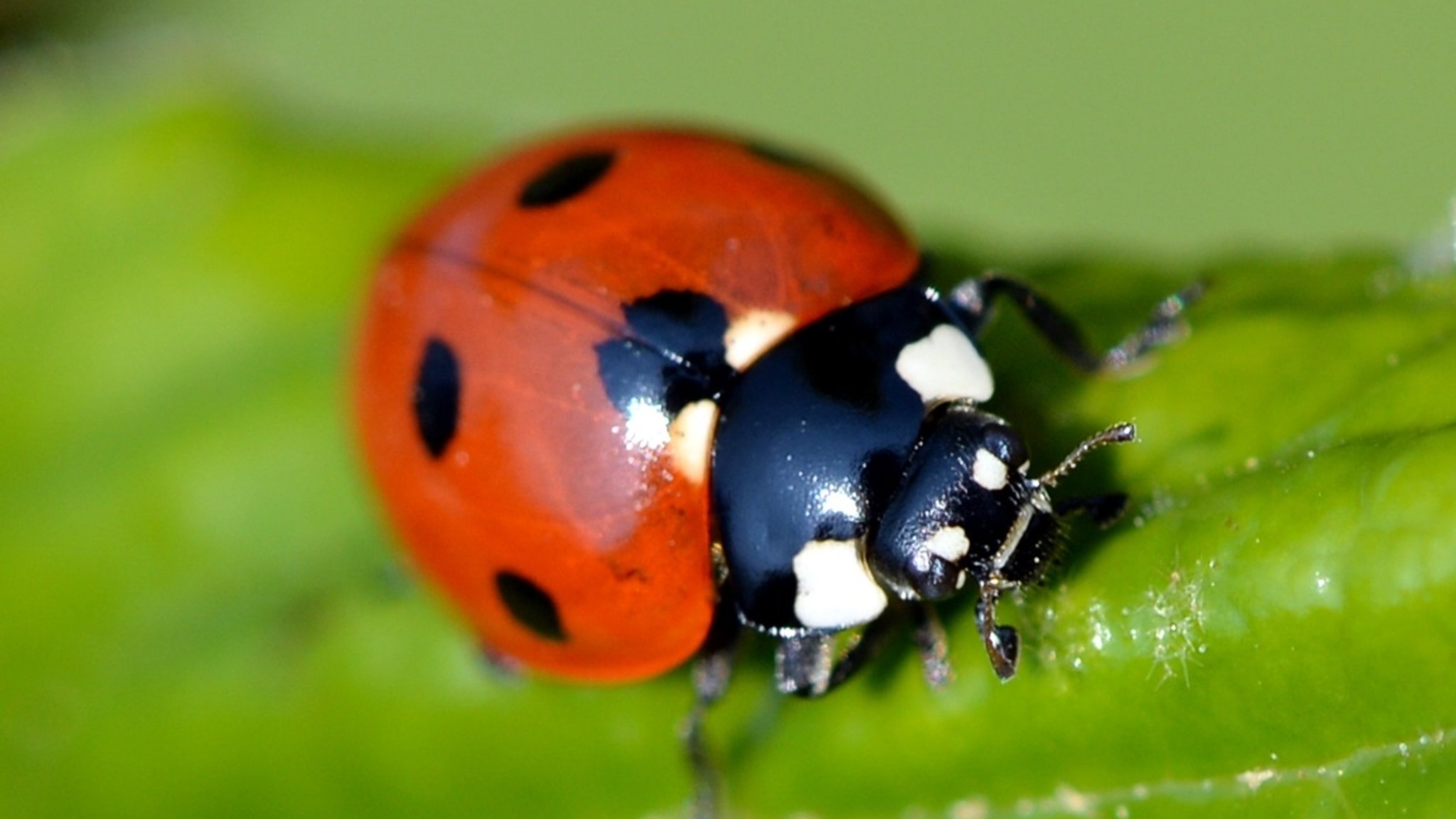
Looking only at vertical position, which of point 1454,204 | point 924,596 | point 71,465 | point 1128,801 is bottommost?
point 71,465

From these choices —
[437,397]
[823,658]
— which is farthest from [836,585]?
[437,397]

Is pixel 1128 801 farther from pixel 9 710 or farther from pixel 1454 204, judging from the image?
pixel 9 710

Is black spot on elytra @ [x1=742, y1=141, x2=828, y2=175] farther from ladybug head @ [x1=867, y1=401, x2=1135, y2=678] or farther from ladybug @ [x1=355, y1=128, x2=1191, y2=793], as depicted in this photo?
ladybug head @ [x1=867, y1=401, x2=1135, y2=678]

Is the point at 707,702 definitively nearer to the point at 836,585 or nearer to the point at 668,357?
the point at 836,585

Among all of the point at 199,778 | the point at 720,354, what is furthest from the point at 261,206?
the point at 720,354

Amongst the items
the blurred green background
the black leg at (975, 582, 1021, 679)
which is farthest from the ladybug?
the blurred green background

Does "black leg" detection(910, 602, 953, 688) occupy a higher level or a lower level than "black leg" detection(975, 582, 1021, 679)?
lower
